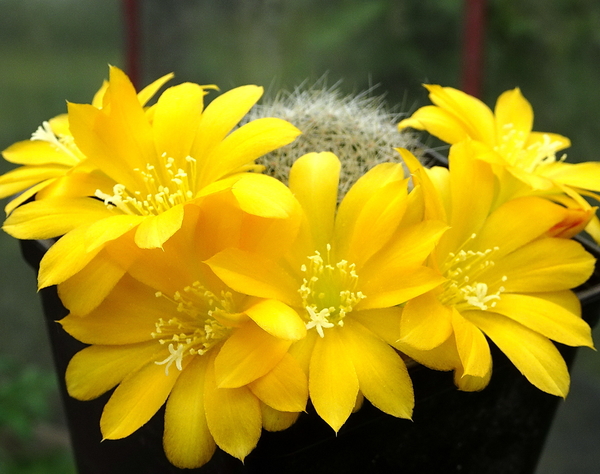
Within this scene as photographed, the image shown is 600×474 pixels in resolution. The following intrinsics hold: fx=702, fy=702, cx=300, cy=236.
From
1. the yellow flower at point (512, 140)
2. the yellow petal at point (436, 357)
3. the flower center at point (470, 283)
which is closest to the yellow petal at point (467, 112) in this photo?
the yellow flower at point (512, 140)

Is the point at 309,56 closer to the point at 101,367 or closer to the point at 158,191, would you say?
the point at 158,191

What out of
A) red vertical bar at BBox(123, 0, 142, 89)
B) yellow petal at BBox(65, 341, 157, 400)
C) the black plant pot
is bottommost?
red vertical bar at BBox(123, 0, 142, 89)

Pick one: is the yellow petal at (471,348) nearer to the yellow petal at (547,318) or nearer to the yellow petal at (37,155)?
the yellow petal at (547,318)

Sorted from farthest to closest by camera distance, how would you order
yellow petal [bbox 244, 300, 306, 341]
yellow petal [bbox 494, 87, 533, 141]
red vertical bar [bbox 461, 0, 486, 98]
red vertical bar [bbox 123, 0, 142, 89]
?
red vertical bar [bbox 123, 0, 142, 89] → red vertical bar [bbox 461, 0, 486, 98] → yellow petal [bbox 494, 87, 533, 141] → yellow petal [bbox 244, 300, 306, 341]

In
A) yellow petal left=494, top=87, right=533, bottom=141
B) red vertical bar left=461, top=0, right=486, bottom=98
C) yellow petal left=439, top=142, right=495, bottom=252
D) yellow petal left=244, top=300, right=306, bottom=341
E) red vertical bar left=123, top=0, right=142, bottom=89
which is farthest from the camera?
red vertical bar left=123, top=0, right=142, bottom=89

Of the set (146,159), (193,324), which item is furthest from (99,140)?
(193,324)

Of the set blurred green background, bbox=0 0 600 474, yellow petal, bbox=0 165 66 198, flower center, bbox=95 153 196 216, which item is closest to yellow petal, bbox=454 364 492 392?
flower center, bbox=95 153 196 216

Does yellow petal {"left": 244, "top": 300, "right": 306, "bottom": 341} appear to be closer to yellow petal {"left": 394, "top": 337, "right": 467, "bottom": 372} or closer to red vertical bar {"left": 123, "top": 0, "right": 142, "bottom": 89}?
yellow petal {"left": 394, "top": 337, "right": 467, "bottom": 372}
